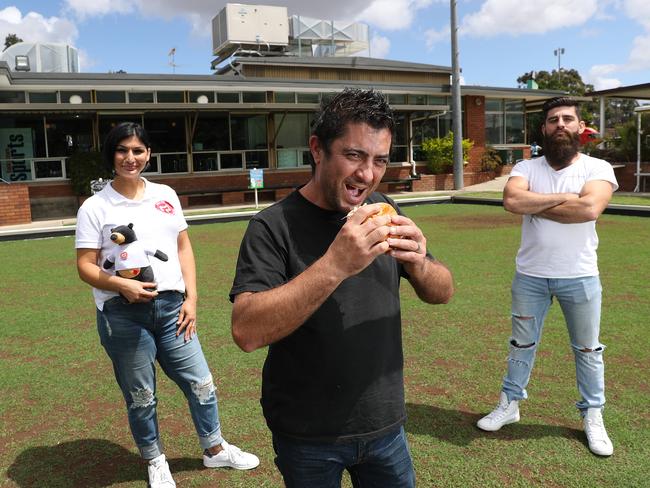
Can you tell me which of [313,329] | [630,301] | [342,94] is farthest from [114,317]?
[630,301]

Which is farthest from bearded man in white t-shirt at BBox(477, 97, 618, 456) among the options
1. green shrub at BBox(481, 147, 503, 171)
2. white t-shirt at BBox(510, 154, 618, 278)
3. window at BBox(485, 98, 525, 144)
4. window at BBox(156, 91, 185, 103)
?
window at BBox(485, 98, 525, 144)

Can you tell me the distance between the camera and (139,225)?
120 inches

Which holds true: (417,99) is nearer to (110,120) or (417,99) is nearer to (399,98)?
(399,98)

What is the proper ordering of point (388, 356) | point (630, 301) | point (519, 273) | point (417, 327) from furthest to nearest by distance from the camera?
1. point (630, 301)
2. point (417, 327)
3. point (519, 273)
4. point (388, 356)

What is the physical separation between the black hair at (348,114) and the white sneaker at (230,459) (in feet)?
7.27

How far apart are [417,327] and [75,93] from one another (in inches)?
743

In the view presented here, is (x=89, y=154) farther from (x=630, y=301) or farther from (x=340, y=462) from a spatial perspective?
(x=340, y=462)

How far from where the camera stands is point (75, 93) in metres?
21.1

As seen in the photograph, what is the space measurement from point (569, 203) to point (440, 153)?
909 inches

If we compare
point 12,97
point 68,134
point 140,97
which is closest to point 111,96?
point 140,97

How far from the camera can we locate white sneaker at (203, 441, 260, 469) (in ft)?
11.0

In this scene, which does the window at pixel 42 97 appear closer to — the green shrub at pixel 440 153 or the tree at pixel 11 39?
the green shrub at pixel 440 153

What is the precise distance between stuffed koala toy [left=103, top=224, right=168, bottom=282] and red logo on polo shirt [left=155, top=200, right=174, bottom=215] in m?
0.20

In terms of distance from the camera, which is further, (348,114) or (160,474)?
(160,474)
